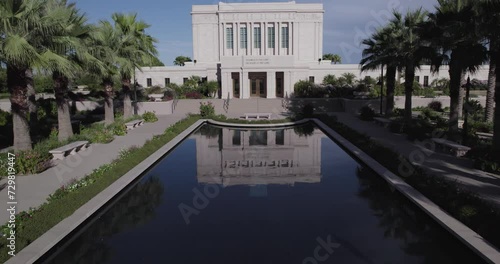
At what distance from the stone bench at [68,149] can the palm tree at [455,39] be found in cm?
1485

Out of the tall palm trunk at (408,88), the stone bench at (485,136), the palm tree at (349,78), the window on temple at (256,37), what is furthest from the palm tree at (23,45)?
the window on temple at (256,37)

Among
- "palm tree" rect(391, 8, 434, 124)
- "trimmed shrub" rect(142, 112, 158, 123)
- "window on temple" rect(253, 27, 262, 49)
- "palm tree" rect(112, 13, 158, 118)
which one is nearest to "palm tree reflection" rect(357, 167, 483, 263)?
"palm tree" rect(391, 8, 434, 124)

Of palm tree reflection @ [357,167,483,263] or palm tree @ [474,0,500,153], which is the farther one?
palm tree @ [474,0,500,153]

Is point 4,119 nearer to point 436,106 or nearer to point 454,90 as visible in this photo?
point 454,90

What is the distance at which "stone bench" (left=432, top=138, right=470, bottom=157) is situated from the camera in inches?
552

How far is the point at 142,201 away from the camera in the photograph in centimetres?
1041

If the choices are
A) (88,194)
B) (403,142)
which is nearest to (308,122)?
(403,142)

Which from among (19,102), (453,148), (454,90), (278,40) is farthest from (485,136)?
(278,40)

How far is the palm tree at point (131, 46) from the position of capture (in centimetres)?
2316

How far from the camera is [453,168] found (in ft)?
40.6

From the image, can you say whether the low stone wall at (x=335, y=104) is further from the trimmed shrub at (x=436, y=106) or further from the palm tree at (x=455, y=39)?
the palm tree at (x=455, y=39)

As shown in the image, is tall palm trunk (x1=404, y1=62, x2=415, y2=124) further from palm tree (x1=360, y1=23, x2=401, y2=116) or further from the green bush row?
the green bush row

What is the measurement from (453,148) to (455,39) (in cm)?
407

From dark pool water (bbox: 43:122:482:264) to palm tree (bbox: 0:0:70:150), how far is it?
497 cm
